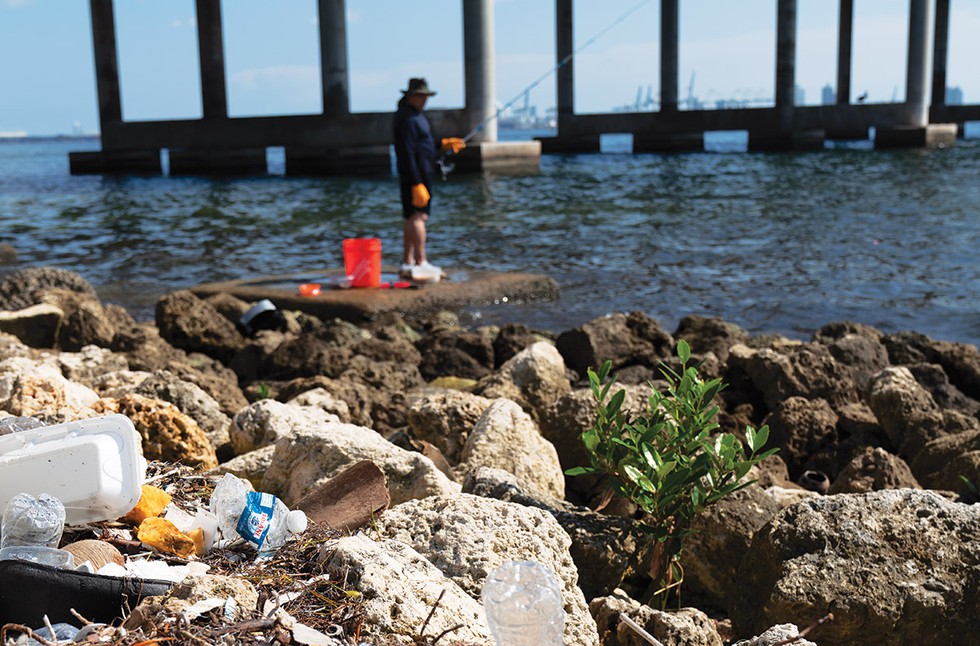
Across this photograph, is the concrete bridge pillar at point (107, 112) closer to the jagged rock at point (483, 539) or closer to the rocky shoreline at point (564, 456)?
the rocky shoreline at point (564, 456)

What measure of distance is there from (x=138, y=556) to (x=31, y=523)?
25cm

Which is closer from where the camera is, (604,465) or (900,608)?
(900,608)

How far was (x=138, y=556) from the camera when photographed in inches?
98.7

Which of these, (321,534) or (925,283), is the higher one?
(321,534)

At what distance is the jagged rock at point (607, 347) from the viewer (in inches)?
277

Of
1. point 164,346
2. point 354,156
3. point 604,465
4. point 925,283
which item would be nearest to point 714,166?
point 354,156

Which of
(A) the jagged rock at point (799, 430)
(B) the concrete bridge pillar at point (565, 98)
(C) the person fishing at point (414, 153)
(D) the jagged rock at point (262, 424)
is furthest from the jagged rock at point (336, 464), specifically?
(B) the concrete bridge pillar at point (565, 98)

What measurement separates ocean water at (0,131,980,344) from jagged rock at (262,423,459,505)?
593 centimetres

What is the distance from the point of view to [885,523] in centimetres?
302

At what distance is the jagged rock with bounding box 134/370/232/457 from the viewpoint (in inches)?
184

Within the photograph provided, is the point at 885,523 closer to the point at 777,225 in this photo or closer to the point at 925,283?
the point at 925,283

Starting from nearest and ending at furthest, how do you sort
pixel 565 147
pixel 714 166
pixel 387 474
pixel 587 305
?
pixel 387 474
pixel 587 305
pixel 714 166
pixel 565 147

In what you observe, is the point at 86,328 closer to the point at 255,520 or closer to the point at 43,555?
the point at 255,520

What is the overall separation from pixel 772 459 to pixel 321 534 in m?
2.63
